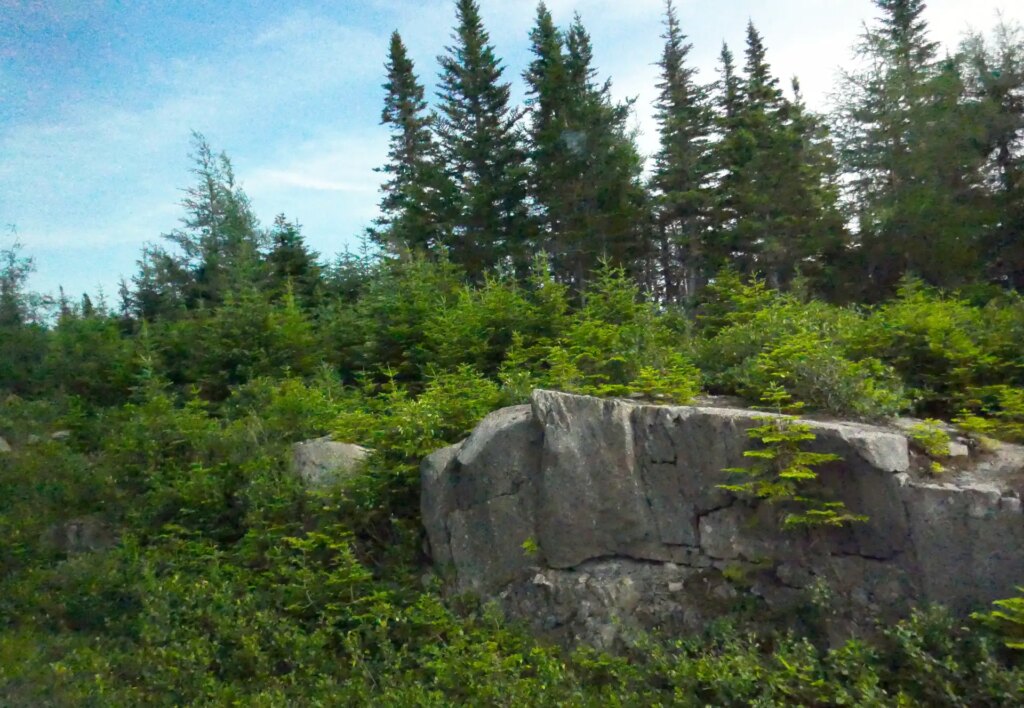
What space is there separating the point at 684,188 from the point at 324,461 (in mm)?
16150

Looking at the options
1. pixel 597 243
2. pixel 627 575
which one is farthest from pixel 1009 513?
pixel 597 243

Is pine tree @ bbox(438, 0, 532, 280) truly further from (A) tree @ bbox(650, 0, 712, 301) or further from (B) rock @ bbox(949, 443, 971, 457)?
(B) rock @ bbox(949, 443, 971, 457)

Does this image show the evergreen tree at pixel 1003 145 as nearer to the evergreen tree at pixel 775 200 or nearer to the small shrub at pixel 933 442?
the evergreen tree at pixel 775 200

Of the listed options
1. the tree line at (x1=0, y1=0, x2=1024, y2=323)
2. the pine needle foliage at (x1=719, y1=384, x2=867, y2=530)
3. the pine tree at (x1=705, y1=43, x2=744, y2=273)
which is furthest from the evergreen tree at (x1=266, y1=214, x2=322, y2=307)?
the pine needle foliage at (x1=719, y1=384, x2=867, y2=530)

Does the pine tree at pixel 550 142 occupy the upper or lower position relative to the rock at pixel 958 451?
upper

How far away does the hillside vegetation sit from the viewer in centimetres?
643

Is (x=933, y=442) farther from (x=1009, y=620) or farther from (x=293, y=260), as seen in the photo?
(x=293, y=260)

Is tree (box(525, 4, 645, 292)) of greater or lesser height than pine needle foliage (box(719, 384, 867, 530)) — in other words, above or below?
above

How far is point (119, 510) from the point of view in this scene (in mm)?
9445

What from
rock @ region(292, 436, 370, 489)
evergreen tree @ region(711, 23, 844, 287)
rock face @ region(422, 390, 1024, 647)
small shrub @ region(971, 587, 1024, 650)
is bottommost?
small shrub @ region(971, 587, 1024, 650)

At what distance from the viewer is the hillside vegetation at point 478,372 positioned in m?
6.43

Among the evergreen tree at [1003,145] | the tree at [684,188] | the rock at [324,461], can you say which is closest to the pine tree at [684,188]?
the tree at [684,188]

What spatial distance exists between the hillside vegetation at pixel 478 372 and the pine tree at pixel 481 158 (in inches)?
4.7

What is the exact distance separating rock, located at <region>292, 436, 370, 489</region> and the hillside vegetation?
0.66 feet
